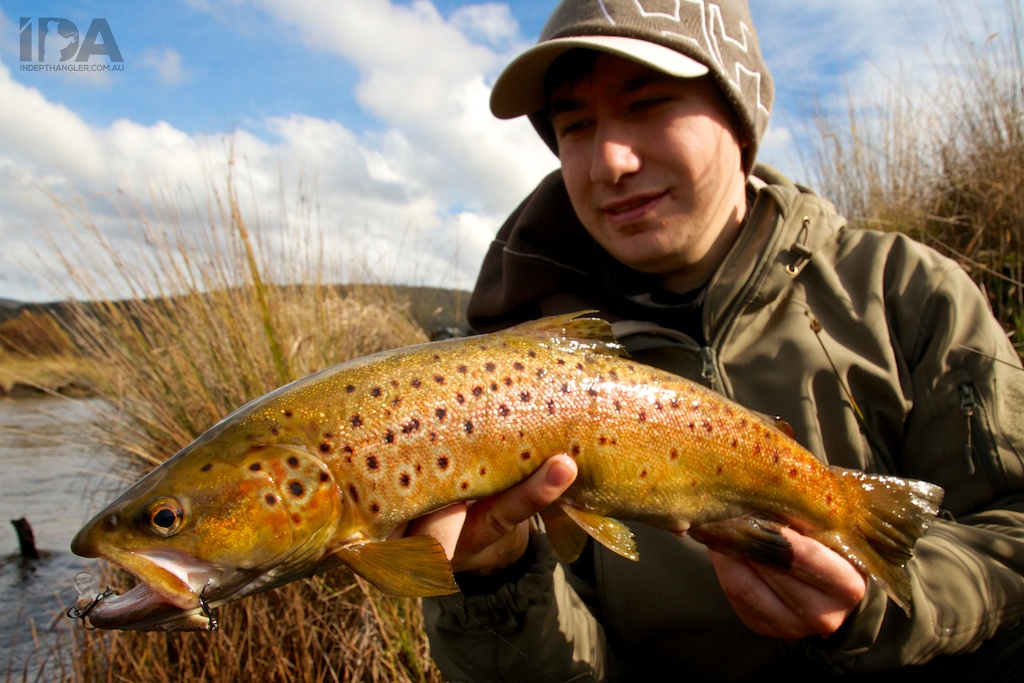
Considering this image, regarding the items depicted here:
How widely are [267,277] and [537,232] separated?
10.2 feet

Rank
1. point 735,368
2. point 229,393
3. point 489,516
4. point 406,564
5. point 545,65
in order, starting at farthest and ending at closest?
1. point 229,393
2. point 545,65
3. point 735,368
4. point 489,516
5. point 406,564

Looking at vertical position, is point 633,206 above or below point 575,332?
above

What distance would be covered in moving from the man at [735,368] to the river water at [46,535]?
2.39 metres

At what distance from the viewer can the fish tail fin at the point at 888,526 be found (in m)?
1.85

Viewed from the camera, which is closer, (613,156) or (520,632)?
(520,632)

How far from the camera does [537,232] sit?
2.87 m

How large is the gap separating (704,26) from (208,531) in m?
2.24

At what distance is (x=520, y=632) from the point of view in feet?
6.89

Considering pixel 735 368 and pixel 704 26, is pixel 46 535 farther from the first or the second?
pixel 704 26

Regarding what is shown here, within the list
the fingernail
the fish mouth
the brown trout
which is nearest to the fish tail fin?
the brown trout

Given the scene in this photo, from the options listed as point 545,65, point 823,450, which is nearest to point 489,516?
point 823,450

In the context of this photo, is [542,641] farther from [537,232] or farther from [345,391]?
[537,232]

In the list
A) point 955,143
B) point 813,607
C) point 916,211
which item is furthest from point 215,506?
point 955,143

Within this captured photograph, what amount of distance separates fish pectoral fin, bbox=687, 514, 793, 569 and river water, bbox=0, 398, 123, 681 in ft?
9.50
